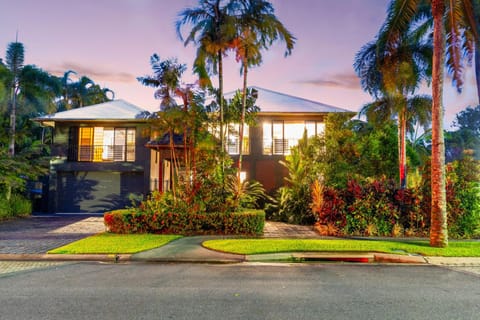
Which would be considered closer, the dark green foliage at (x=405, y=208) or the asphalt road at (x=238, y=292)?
the asphalt road at (x=238, y=292)

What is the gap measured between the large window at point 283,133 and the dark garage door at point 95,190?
7997 mm

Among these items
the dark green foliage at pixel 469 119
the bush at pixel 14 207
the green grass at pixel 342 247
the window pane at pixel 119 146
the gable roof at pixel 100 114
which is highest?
the dark green foliage at pixel 469 119

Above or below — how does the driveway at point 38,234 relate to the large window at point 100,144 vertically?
below

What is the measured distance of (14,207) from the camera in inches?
615

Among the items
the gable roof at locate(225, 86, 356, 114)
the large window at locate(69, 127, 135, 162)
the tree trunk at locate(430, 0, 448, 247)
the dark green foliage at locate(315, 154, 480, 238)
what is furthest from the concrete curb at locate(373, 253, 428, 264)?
the large window at locate(69, 127, 135, 162)

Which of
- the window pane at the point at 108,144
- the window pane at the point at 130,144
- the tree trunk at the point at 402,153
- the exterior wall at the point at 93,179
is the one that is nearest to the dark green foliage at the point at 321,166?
the tree trunk at the point at 402,153

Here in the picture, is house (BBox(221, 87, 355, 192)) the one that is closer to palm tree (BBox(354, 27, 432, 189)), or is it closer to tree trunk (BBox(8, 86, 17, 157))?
palm tree (BBox(354, 27, 432, 189))

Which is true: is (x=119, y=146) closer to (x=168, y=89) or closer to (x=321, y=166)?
(x=168, y=89)

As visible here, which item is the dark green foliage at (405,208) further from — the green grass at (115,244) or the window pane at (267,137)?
the window pane at (267,137)

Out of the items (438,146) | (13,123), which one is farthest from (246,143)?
(13,123)

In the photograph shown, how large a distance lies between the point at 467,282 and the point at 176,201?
8.67 m

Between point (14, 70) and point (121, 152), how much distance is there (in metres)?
7.14

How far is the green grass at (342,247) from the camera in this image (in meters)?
8.12

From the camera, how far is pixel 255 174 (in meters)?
17.8
